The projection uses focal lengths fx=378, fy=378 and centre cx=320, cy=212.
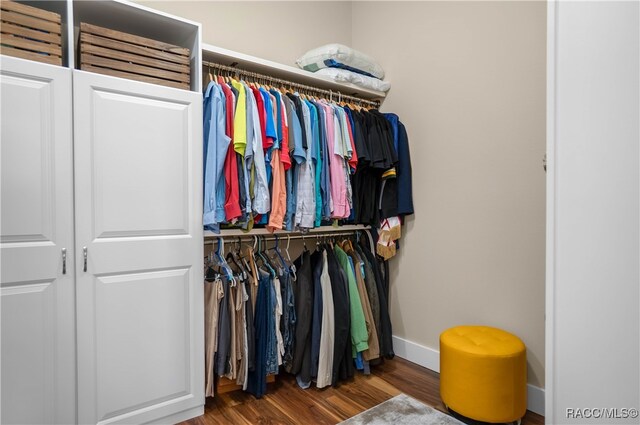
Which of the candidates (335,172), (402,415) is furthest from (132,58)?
(402,415)

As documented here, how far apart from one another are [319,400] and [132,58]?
208 cm

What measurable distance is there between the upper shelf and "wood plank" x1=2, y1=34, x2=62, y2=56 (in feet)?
2.31

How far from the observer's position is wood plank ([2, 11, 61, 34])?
1.50 m

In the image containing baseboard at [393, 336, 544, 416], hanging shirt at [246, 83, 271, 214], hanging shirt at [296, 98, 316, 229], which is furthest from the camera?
baseboard at [393, 336, 544, 416]

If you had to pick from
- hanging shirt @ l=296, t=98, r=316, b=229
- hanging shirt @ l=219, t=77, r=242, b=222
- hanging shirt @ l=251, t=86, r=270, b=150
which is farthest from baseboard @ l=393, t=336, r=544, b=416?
hanging shirt @ l=251, t=86, r=270, b=150

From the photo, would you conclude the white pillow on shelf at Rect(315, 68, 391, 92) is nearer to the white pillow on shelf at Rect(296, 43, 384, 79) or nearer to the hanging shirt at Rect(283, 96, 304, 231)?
the white pillow on shelf at Rect(296, 43, 384, 79)

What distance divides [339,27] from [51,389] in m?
3.10

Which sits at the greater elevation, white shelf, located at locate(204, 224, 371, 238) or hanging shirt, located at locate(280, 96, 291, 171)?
hanging shirt, located at locate(280, 96, 291, 171)

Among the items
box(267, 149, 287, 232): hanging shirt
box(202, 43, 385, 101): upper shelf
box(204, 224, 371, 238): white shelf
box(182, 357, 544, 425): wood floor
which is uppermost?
box(202, 43, 385, 101): upper shelf

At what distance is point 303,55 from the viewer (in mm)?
2918

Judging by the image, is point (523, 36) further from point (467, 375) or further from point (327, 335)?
point (327, 335)

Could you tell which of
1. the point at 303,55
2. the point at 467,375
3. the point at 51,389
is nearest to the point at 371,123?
the point at 303,55

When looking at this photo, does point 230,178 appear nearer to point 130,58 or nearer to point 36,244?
point 130,58

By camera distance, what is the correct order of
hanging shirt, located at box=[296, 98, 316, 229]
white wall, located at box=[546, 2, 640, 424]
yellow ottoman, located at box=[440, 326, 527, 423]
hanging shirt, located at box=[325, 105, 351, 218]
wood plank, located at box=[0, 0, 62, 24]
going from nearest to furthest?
1. white wall, located at box=[546, 2, 640, 424]
2. wood plank, located at box=[0, 0, 62, 24]
3. yellow ottoman, located at box=[440, 326, 527, 423]
4. hanging shirt, located at box=[296, 98, 316, 229]
5. hanging shirt, located at box=[325, 105, 351, 218]
